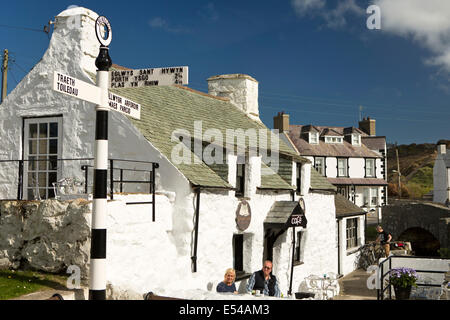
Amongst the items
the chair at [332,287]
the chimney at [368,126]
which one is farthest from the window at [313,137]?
the chair at [332,287]

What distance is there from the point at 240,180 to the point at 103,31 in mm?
7805

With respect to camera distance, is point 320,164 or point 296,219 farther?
point 320,164

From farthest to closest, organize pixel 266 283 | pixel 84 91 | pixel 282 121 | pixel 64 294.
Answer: pixel 282 121, pixel 266 283, pixel 64 294, pixel 84 91

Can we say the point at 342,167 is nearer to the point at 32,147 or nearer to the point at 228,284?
the point at 32,147

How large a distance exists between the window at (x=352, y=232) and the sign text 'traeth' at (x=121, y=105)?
1754 centimetres

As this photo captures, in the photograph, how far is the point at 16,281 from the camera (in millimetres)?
8570

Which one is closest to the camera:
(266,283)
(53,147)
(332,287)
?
(266,283)

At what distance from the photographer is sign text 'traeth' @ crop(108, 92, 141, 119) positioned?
6.44 metres

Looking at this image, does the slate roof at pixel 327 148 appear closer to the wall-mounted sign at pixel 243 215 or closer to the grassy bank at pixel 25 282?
the wall-mounted sign at pixel 243 215

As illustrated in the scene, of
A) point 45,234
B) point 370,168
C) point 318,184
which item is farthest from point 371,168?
point 45,234

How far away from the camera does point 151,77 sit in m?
6.77

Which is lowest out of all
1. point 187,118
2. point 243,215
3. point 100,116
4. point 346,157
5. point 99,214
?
point 243,215

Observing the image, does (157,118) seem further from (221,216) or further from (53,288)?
(53,288)
